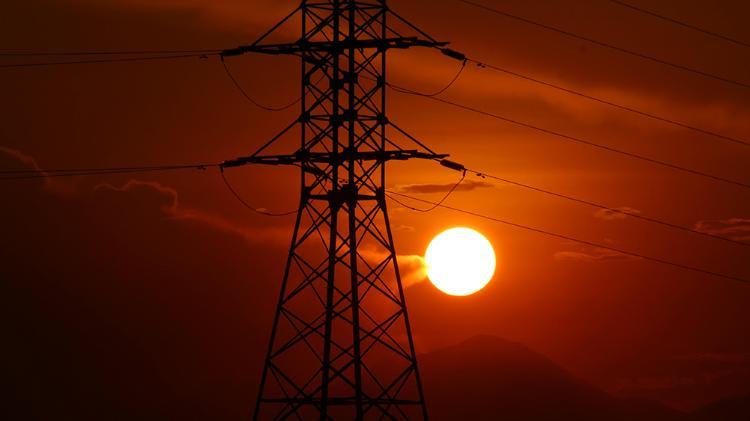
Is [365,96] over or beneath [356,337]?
over

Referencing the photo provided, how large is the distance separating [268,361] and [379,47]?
1272cm

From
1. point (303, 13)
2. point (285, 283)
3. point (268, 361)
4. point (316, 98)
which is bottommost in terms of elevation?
point (268, 361)

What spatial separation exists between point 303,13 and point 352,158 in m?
6.14

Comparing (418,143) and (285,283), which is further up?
(418,143)

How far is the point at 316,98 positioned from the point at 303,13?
11.0ft

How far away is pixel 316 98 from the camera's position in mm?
46438

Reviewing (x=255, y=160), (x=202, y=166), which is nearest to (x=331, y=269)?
(x=255, y=160)

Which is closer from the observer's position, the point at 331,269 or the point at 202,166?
the point at 331,269

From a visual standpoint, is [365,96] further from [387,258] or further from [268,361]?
[268,361]

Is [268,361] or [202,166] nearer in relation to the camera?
[268,361]

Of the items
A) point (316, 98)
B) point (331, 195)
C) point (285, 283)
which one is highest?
point (316, 98)

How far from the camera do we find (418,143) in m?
44.9

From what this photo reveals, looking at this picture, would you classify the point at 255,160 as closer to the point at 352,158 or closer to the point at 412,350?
the point at 352,158

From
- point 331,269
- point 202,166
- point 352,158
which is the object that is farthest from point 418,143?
point 202,166
